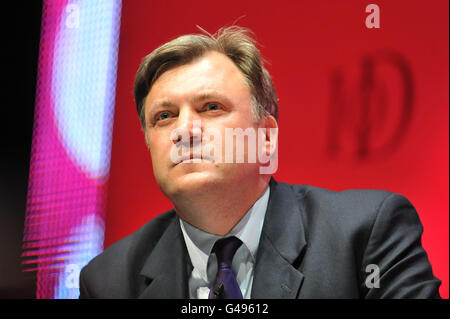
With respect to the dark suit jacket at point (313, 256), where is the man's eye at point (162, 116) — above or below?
above

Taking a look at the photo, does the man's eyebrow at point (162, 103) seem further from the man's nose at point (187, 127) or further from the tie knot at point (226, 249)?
the tie knot at point (226, 249)

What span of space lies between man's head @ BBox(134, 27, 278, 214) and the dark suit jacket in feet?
0.72

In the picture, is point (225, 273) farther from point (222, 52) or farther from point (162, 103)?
point (222, 52)

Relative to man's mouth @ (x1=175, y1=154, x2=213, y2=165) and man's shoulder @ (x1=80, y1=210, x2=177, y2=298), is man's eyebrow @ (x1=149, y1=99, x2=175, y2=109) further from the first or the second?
man's shoulder @ (x1=80, y1=210, x2=177, y2=298)

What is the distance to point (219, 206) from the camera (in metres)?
1.53

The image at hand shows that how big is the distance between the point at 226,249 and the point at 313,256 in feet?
0.96

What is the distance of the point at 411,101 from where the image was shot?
2014 mm

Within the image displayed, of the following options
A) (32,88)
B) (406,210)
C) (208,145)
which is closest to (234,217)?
(208,145)

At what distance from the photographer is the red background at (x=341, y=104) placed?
6.46 feet

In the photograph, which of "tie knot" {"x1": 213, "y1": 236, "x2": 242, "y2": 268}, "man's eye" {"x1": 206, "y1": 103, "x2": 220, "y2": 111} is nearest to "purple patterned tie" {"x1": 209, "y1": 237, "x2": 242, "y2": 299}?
"tie knot" {"x1": 213, "y1": 236, "x2": 242, "y2": 268}

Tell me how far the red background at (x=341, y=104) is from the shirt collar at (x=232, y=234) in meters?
0.41

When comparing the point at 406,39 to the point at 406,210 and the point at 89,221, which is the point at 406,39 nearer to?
the point at 406,210

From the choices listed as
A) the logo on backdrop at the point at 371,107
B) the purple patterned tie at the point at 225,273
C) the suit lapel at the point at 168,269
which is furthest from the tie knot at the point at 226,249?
the logo on backdrop at the point at 371,107

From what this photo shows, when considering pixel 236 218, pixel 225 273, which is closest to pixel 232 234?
pixel 236 218
